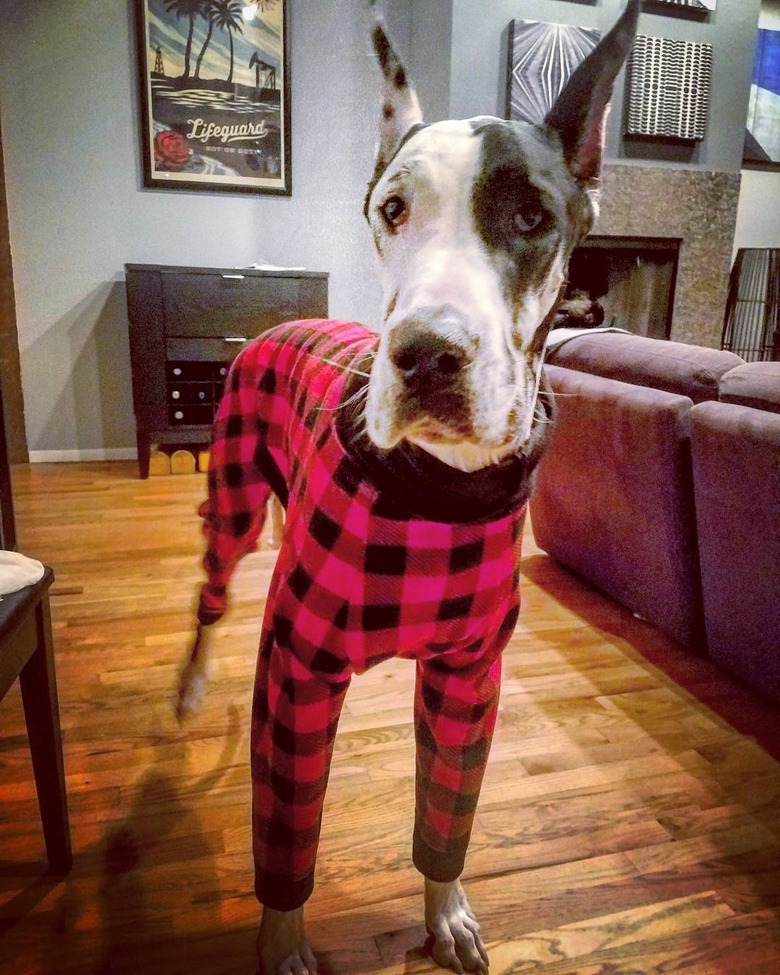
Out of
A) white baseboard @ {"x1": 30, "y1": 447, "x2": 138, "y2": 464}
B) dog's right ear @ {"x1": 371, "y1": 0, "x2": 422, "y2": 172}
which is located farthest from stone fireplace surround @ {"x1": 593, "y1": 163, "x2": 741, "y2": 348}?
dog's right ear @ {"x1": 371, "y1": 0, "x2": 422, "y2": 172}

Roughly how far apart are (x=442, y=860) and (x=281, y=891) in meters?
0.22

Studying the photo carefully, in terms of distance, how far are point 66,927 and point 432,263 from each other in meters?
1.06

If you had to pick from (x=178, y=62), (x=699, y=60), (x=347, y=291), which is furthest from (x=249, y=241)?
(x=699, y=60)

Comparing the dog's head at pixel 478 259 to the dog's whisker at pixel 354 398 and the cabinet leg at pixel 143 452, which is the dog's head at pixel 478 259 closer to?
the dog's whisker at pixel 354 398

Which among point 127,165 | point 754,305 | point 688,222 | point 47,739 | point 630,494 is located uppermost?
point 127,165

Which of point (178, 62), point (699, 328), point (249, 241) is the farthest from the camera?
point (699, 328)

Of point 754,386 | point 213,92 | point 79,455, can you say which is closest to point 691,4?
point 213,92

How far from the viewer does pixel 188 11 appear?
347 centimetres

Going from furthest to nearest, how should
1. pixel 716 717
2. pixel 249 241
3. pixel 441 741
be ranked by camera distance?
pixel 249 241, pixel 716 717, pixel 441 741

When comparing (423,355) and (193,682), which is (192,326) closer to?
(193,682)

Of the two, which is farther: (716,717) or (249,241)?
(249,241)

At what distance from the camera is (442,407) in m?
0.68

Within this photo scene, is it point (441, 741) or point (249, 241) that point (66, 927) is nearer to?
point (441, 741)

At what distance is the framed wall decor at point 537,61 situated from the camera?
3.58 metres
